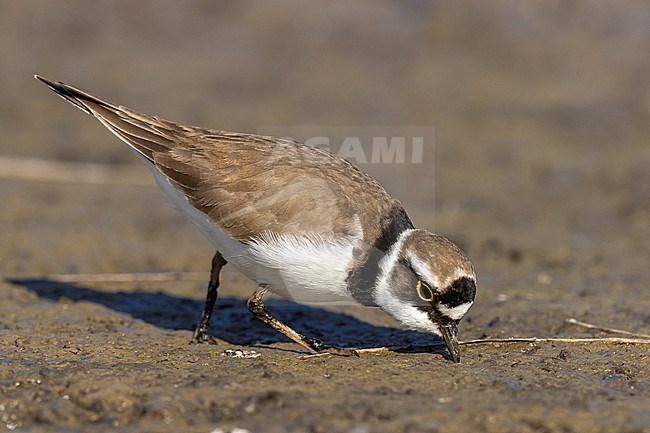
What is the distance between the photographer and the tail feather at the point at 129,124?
773cm

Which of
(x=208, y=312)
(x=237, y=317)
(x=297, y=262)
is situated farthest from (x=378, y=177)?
(x=297, y=262)

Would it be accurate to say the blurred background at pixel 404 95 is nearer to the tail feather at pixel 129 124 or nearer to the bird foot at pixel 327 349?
the tail feather at pixel 129 124

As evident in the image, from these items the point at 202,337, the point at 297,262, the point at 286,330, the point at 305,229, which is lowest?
the point at 202,337

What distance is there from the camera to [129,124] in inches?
309

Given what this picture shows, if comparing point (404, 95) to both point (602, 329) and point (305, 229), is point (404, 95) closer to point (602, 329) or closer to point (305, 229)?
point (602, 329)

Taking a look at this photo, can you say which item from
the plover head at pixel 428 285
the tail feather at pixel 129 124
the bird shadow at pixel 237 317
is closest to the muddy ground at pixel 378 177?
the bird shadow at pixel 237 317

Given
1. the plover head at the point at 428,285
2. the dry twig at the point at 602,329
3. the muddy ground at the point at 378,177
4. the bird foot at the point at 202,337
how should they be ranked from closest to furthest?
the muddy ground at the point at 378,177
the plover head at the point at 428,285
the dry twig at the point at 602,329
the bird foot at the point at 202,337

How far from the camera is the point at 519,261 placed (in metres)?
10.3

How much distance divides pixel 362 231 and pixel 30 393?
2560 millimetres

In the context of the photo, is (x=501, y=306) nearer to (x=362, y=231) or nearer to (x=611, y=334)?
(x=611, y=334)

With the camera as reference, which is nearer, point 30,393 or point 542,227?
point 30,393

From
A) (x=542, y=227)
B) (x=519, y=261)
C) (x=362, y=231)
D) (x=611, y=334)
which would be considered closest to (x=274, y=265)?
(x=362, y=231)

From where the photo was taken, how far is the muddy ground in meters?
5.82

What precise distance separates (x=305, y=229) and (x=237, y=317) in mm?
1954
